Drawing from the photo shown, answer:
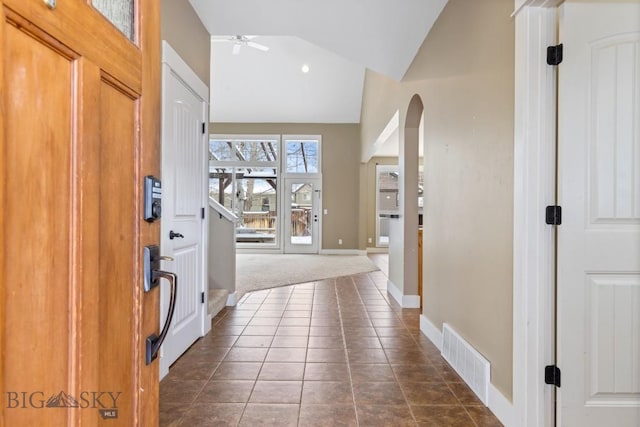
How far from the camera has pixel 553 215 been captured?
1.55 meters

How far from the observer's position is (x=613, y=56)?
1.51m

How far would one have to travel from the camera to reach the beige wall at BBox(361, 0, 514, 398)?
175 centimetres

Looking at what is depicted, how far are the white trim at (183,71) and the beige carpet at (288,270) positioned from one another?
2.45 m

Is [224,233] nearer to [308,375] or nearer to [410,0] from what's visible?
[308,375]

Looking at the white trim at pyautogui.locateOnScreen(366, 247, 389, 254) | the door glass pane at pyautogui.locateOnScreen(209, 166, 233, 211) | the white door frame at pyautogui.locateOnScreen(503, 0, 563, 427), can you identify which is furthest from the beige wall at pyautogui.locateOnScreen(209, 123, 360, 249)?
the white door frame at pyautogui.locateOnScreen(503, 0, 563, 427)

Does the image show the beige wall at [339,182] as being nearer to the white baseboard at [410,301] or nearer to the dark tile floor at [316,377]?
the white baseboard at [410,301]

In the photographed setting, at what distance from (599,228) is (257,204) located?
8391mm

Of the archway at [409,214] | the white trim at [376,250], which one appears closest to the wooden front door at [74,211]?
the archway at [409,214]

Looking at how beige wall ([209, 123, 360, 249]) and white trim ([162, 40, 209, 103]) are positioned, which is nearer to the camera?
white trim ([162, 40, 209, 103])

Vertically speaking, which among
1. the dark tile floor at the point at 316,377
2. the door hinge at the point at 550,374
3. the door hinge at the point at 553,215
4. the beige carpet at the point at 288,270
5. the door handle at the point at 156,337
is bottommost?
the dark tile floor at the point at 316,377

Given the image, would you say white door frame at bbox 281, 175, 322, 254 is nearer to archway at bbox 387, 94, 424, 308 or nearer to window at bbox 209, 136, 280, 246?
window at bbox 209, 136, 280, 246

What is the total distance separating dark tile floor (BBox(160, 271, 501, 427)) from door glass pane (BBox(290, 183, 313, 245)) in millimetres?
5766

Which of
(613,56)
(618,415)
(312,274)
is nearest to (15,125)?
(613,56)

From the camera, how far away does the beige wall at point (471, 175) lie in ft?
5.74
